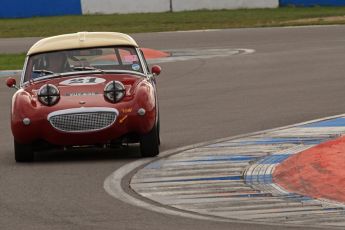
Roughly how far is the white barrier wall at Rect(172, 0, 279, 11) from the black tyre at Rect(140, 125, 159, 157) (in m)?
35.5

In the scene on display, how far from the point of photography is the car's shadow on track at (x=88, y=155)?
12.5m

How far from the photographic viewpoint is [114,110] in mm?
12055

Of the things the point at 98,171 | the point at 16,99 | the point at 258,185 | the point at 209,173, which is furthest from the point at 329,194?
the point at 16,99

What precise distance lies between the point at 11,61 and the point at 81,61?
15.2m

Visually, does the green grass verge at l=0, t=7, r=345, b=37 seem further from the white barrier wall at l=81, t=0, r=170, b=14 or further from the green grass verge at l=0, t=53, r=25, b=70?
the green grass verge at l=0, t=53, r=25, b=70

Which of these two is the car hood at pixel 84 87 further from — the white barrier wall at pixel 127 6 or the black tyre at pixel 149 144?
the white barrier wall at pixel 127 6

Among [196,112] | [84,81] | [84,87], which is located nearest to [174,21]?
[196,112]

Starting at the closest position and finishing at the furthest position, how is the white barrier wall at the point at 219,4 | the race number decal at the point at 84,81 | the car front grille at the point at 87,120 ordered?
1. the car front grille at the point at 87,120
2. the race number decal at the point at 84,81
3. the white barrier wall at the point at 219,4

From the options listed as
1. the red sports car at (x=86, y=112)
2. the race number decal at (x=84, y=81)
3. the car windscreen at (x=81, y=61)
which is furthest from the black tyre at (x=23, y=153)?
the car windscreen at (x=81, y=61)

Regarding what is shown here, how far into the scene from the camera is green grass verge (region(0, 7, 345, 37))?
3997cm

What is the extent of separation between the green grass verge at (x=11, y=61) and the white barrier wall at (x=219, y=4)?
18299 mm

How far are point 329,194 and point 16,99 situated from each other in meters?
4.27

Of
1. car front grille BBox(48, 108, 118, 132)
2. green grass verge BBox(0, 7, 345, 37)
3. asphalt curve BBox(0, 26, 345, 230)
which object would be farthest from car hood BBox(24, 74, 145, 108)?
green grass verge BBox(0, 7, 345, 37)

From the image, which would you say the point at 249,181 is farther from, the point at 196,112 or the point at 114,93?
the point at 196,112
